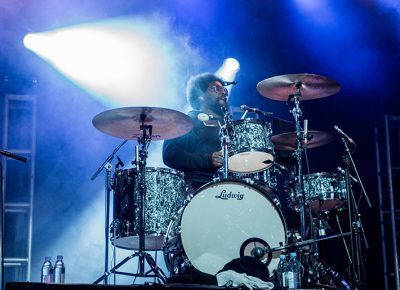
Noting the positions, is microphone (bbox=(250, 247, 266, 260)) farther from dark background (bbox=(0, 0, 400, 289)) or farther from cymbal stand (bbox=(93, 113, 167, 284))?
dark background (bbox=(0, 0, 400, 289))

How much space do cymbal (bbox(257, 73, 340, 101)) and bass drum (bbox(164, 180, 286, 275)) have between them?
4.39ft

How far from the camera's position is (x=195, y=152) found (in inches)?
239

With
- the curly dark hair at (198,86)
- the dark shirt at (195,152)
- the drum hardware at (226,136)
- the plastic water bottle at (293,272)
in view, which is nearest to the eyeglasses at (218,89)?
the curly dark hair at (198,86)

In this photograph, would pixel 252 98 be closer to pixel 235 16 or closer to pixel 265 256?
pixel 235 16

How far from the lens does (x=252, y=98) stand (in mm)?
8359

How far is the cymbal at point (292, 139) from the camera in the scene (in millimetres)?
6250

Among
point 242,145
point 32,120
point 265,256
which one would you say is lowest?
point 265,256

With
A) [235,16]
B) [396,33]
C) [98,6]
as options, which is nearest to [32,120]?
[98,6]

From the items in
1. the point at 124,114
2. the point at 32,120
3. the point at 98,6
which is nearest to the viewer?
the point at 124,114

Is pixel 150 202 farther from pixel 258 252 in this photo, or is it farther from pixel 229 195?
pixel 258 252

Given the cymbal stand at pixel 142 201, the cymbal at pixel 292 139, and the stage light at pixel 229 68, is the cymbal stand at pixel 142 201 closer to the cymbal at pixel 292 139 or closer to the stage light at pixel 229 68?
the cymbal at pixel 292 139

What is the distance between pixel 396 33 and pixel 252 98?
6.70 ft

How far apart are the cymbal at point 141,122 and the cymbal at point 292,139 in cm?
108

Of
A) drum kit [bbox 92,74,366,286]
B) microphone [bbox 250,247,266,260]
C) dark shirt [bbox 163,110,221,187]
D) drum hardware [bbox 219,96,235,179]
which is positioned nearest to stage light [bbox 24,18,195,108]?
dark shirt [bbox 163,110,221,187]
